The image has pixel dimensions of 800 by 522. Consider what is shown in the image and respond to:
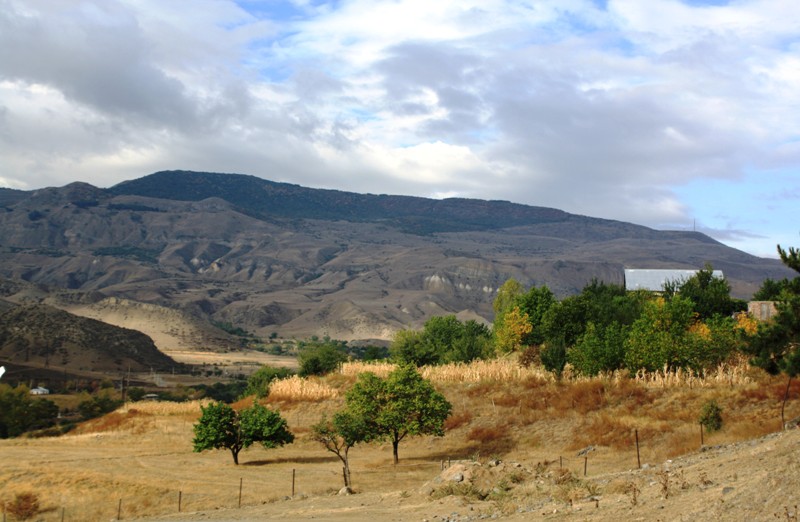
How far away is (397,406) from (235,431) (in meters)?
10.7

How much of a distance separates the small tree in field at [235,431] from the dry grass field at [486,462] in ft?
3.96

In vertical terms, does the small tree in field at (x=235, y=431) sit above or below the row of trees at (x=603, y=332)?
below

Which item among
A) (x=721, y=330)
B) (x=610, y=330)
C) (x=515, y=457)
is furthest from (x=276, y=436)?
(x=721, y=330)

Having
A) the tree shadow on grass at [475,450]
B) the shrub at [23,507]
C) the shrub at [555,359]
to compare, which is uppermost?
the shrub at [555,359]

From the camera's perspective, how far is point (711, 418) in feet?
127

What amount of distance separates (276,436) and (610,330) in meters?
23.8

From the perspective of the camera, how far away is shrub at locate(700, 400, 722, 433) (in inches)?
1508

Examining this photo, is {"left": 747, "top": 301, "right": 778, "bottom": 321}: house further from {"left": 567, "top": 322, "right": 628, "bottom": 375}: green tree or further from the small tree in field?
the small tree in field

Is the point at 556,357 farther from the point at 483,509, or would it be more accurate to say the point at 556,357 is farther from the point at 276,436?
the point at 483,509

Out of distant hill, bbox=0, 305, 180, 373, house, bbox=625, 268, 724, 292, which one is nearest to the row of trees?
house, bbox=625, 268, 724, 292

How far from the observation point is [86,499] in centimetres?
3716

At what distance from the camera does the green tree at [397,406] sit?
43.1 m

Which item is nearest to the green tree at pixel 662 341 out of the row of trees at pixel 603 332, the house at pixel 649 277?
the row of trees at pixel 603 332

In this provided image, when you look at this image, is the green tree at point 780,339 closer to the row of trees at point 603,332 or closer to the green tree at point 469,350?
the row of trees at point 603,332
